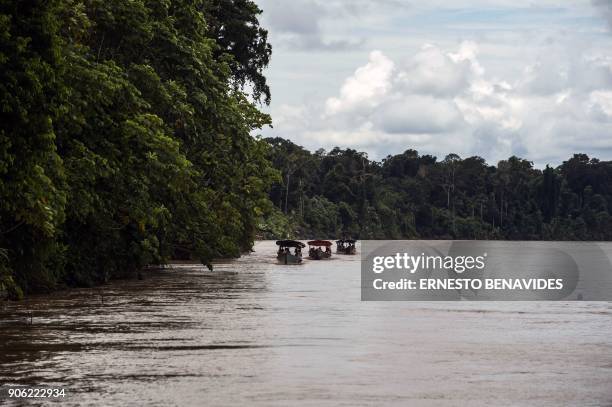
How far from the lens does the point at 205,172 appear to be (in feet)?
183

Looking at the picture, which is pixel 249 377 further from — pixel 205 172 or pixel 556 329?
pixel 205 172

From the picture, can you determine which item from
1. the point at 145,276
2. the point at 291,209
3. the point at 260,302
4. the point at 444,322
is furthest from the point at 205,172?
the point at 291,209

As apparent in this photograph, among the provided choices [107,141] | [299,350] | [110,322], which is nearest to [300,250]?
[107,141]

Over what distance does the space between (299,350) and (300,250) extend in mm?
61142

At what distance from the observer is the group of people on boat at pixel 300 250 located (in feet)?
265

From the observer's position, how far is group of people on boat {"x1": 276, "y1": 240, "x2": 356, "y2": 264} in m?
80.8

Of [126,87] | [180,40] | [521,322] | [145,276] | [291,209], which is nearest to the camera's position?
[521,322]

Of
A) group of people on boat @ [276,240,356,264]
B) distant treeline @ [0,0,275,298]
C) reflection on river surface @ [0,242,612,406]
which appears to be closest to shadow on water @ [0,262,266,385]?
reflection on river surface @ [0,242,612,406]

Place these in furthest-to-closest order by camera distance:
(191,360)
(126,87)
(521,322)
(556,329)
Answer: (126,87)
(521,322)
(556,329)
(191,360)

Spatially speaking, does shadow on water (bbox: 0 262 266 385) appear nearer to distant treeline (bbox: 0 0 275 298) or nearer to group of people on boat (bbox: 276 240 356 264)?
distant treeline (bbox: 0 0 275 298)

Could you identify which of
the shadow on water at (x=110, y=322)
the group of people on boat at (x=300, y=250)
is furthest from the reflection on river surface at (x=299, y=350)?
the group of people on boat at (x=300, y=250)

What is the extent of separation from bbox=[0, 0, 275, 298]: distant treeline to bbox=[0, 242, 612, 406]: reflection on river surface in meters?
2.27

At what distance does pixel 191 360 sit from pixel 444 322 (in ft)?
42.3

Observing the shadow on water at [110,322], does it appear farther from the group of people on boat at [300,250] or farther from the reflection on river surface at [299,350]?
the group of people on boat at [300,250]
